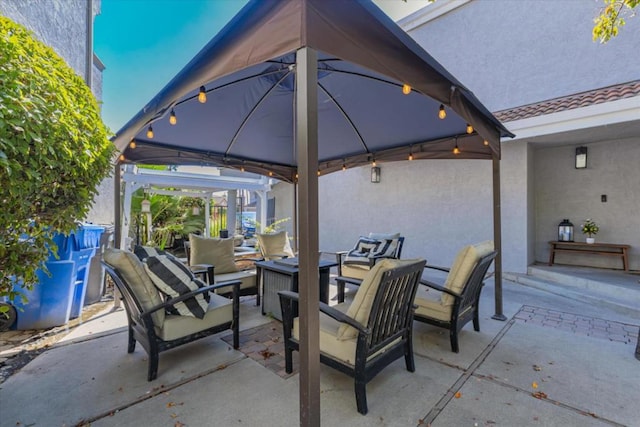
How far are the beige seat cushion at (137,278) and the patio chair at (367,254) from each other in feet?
11.2

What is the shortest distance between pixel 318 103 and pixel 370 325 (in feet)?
10.7

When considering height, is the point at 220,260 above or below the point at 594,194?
below

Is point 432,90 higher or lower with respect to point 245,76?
lower

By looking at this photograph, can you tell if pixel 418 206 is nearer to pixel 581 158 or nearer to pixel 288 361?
pixel 581 158

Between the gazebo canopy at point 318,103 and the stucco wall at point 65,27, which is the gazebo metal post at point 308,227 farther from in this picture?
the stucco wall at point 65,27

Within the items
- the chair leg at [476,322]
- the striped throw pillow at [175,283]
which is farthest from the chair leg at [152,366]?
the chair leg at [476,322]

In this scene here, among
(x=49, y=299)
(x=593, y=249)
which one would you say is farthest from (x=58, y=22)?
(x=593, y=249)

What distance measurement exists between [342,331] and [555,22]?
845cm

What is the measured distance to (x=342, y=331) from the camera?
2398 millimetres

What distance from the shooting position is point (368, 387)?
2574 millimetres

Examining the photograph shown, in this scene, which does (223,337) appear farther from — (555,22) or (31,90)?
(555,22)

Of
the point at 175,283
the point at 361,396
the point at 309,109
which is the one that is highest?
the point at 309,109

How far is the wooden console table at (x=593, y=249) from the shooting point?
6.05 metres

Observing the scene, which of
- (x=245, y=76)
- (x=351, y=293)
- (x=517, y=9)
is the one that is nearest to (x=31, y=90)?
(x=245, y=76)
